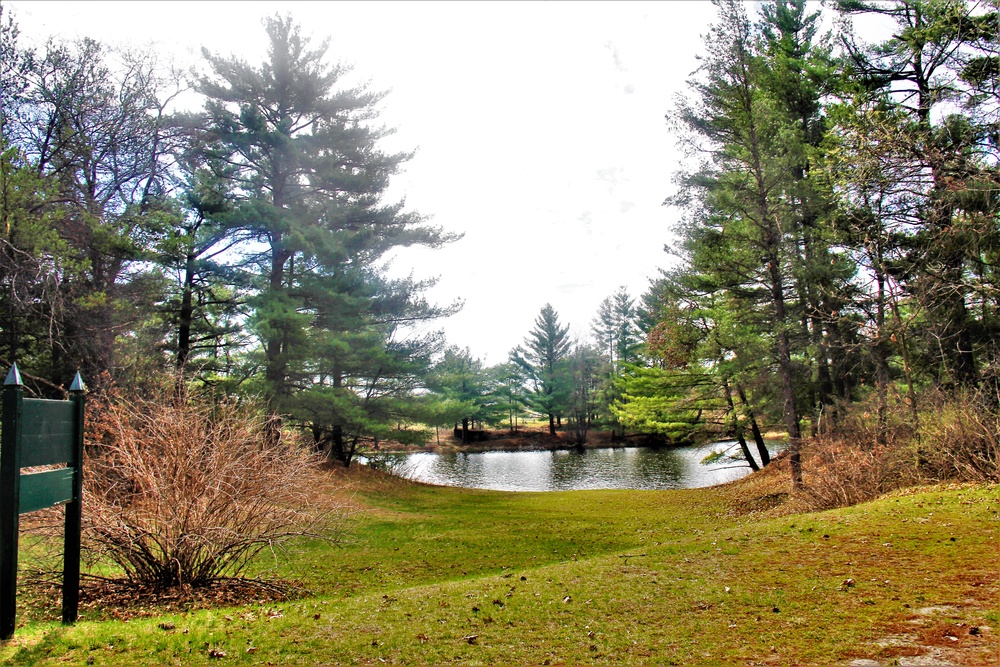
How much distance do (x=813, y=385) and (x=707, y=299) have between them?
4.52 m

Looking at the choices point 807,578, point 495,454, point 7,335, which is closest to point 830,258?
point 807,578

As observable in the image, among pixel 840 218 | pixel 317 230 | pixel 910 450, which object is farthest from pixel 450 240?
pixel 910 450

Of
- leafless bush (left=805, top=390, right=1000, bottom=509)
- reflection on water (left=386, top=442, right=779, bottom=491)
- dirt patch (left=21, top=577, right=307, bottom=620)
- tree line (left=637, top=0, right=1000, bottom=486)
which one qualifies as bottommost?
reflection on water (left=386, top=442, right=779, bottom=491)

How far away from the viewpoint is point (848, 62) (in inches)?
552

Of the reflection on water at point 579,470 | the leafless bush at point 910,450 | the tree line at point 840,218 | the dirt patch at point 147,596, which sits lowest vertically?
the reflection on water at point 579,470

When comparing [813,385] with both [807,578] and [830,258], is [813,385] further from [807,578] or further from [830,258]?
[807,578]

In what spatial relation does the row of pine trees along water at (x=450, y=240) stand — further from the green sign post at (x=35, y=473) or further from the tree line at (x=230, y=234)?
the green sign post at (x=35, y=473)

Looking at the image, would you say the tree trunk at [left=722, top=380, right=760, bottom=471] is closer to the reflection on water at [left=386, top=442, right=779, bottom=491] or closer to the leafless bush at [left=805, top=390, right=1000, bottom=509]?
the reflection on water at [left=386, top=442, right=779, bottom=491]

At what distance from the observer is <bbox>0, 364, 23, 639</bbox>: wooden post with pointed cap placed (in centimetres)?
383

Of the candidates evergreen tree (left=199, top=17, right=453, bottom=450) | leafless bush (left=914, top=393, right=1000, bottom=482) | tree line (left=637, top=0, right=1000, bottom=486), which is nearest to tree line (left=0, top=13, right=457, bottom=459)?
evergreen tree (left=199, top=17, right=453, bottom=450)

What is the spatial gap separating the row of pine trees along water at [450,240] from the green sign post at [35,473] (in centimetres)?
507

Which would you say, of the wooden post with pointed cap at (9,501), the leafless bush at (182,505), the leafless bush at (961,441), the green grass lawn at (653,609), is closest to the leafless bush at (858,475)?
the leafless bush at (961,441)

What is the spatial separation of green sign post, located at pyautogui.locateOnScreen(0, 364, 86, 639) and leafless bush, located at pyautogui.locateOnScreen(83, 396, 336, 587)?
1007 mm

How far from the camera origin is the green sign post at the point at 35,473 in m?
3.86
